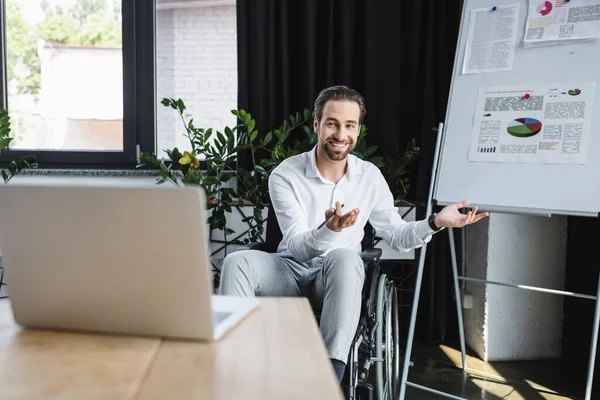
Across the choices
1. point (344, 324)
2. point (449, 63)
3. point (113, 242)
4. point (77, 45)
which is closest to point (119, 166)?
point (77, 45)

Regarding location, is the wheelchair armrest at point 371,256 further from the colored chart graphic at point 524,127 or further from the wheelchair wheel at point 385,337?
the colored chart graphic at point 524,127

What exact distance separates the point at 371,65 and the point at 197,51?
3.05 ft

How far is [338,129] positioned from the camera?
2352 mm

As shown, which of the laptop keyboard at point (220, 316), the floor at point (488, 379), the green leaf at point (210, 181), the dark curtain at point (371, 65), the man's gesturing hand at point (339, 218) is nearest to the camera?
the laptop keyboard at point (220, 316)

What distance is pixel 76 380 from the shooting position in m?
0.79

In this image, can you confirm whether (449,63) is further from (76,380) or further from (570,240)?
(76,380)

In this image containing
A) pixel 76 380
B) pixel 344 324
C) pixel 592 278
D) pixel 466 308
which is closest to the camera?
pixel 76 380

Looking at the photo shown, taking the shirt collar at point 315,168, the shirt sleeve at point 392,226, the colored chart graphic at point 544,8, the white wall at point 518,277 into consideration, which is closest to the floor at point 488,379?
the white wall at point 518,277

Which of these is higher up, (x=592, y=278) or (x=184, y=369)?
(x=184, y=369)

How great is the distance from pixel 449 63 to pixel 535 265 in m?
1.08

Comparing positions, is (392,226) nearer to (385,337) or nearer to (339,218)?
(385,337)

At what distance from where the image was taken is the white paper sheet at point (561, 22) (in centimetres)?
220

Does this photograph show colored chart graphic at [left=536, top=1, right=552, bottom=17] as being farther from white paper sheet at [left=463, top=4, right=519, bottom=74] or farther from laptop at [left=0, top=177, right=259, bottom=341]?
laptop at [left=0, top=177, right=259, bottom=341]

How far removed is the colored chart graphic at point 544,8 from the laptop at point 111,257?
6.17 ft
